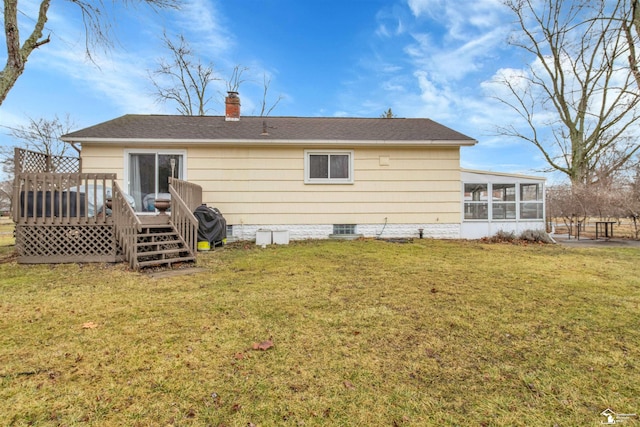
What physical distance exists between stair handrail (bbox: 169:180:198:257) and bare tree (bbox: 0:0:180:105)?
4773 mm

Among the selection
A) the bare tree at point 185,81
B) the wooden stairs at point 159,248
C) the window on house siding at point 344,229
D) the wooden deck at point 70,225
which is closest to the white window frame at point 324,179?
the window on house siding at point 344,229

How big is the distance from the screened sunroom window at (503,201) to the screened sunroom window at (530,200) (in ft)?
0.90

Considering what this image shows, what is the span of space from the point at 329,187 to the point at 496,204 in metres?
5.51

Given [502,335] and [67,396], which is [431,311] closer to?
[502,335]

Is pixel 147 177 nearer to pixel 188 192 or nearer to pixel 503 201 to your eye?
pixel 188 192

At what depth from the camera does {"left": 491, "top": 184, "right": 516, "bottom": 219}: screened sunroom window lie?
939 cm

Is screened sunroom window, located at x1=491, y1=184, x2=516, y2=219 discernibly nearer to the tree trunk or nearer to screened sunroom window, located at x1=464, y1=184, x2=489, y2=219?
screened sunroom window, located at x1=464, y1=184, x2=489, y2=219

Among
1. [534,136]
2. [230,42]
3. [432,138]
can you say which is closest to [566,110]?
[534,136]

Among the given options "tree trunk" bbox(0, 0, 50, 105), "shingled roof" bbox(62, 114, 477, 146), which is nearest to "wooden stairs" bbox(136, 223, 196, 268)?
"shingled roof" bbox(62, 114, 477, 146)

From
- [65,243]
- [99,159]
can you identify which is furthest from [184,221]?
[99,159]

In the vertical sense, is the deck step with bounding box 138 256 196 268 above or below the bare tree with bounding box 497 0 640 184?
below

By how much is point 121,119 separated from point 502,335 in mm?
11848

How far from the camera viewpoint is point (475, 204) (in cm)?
948

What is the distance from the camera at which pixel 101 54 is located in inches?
357
